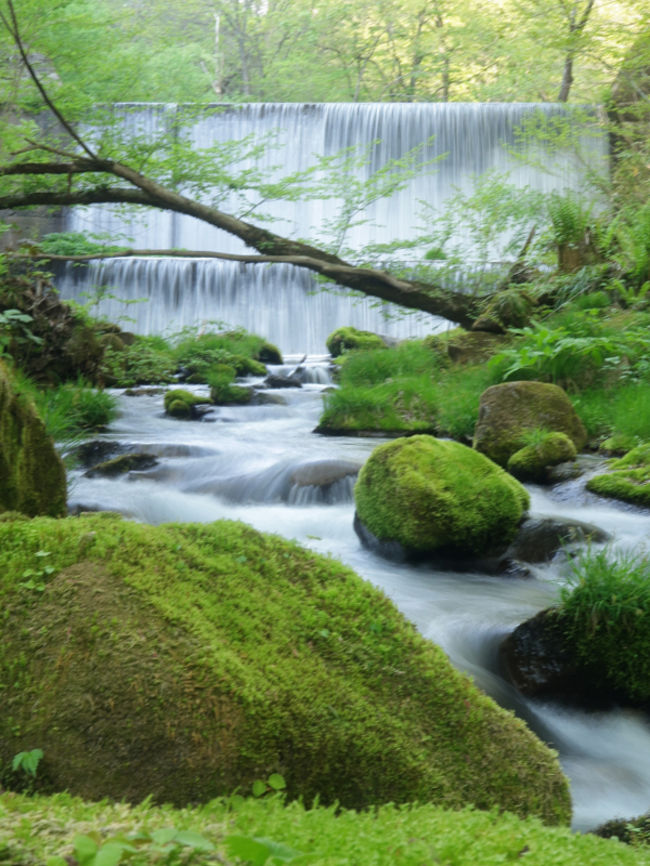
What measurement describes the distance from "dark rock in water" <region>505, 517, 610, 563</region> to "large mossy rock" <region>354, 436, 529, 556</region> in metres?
0.10

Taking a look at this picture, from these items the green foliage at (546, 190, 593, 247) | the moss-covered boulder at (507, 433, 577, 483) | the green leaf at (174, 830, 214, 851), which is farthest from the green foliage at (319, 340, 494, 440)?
the green leaf at (174, 830, 214, 851)

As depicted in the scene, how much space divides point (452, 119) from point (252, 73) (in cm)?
1494

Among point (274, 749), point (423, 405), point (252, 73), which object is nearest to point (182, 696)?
point (274, 749)

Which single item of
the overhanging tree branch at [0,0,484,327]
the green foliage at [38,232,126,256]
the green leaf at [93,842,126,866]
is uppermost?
the green foliage at [38,232,126,256]

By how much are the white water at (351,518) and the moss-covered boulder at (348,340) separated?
505 centimetres

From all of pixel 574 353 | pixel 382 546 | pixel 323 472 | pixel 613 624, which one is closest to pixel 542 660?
pixel 613 624

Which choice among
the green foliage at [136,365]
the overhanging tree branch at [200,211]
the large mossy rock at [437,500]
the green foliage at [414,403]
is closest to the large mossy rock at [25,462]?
the large mossy rock at [437,500]

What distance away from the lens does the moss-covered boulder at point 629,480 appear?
5.90 m

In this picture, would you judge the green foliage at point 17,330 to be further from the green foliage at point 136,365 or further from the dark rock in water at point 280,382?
the dark rock in water at point 280,382

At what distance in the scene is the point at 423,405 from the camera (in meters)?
9.48

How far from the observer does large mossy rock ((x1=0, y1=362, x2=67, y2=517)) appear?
341 centimetres

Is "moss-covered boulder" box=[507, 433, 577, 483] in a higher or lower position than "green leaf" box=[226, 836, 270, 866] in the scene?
lower

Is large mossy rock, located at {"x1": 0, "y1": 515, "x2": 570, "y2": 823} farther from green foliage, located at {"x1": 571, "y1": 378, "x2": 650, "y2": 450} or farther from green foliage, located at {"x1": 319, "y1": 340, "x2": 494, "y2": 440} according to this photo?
green foliage, located at {"x1": 319, "y1": 340, "x2": 494, "y2": 440}

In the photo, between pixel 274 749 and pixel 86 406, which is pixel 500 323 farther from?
pixel 274 749
